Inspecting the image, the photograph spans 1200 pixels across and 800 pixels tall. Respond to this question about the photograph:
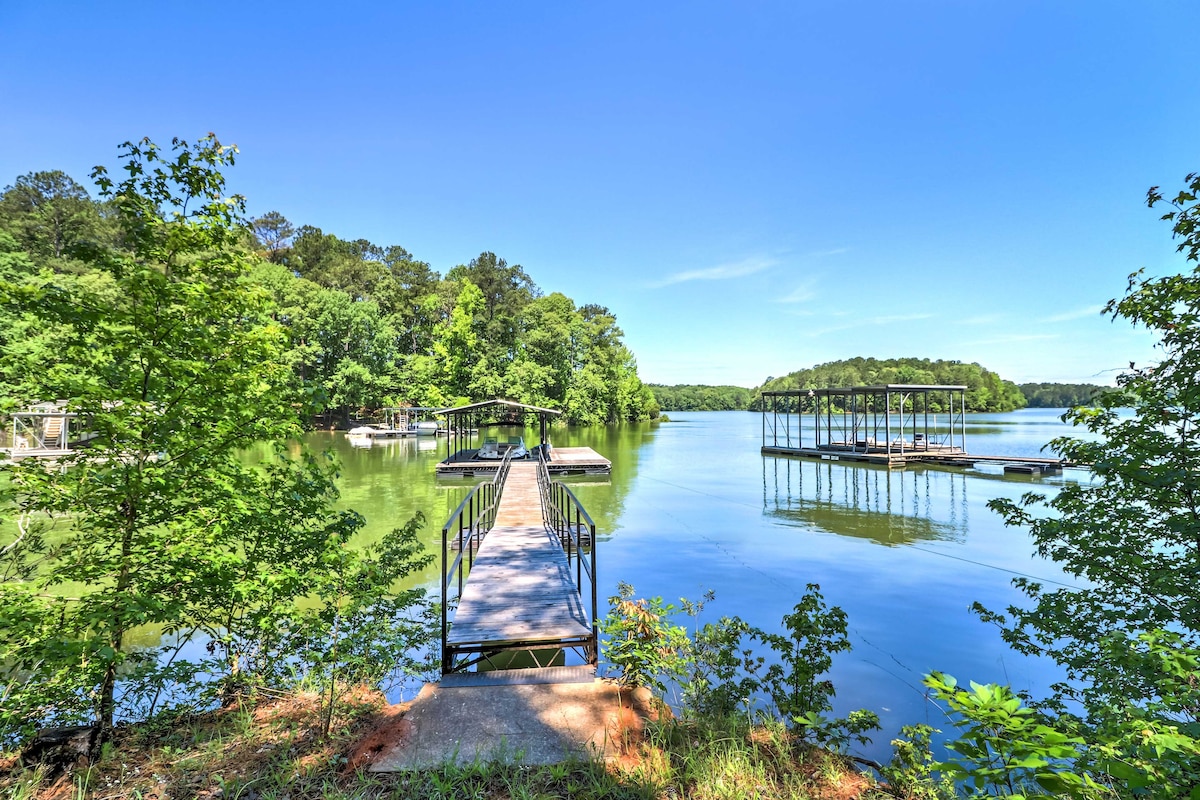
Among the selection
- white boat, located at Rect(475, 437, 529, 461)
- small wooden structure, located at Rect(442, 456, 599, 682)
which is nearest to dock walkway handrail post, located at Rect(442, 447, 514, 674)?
small wooden structure, located at Rect(442, 456, 599, 682)

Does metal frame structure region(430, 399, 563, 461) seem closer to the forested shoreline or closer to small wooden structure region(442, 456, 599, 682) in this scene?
small wooden structure region(442, 456, 599, 682)

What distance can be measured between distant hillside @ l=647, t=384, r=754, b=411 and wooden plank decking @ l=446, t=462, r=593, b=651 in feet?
452

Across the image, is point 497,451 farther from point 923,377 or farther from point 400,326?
point 923,377

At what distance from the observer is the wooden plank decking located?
5336 millimetres

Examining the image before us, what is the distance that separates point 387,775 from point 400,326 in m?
48.5

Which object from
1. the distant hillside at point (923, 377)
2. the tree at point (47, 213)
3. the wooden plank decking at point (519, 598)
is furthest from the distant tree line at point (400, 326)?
the distant hillside at point (923, 377)

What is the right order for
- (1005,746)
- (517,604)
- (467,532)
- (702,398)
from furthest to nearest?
(702,398) → (467,532) → (517,604) → (1005,746)

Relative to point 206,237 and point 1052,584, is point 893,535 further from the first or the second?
point 206,237

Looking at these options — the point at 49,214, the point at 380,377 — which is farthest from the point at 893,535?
the point at 49,214

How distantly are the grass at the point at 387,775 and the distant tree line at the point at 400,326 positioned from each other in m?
33.8

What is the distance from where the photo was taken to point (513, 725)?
12.0 ft

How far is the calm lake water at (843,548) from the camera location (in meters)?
6.59

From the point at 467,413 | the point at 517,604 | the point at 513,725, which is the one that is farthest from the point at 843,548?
the point at 467,413

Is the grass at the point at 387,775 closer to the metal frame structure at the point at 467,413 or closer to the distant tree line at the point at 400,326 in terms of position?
the metal frame structure at the point at 467,413
